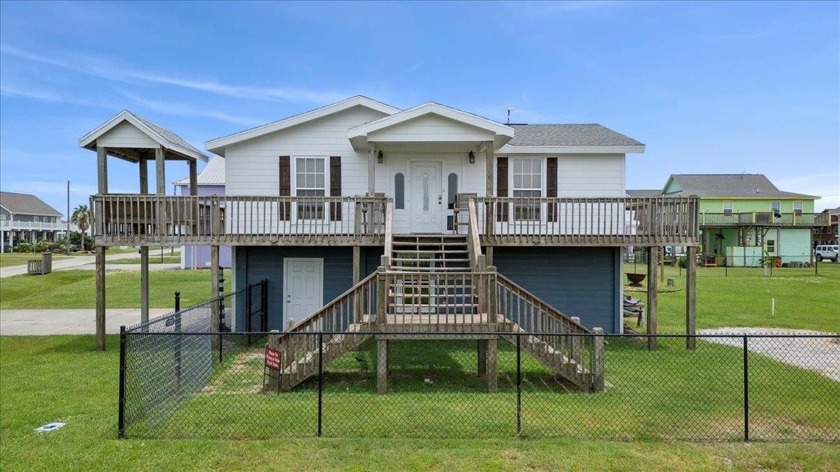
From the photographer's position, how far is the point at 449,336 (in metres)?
7.75

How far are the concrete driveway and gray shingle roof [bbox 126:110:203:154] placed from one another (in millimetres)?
5659

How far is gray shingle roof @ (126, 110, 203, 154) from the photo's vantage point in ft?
36.6

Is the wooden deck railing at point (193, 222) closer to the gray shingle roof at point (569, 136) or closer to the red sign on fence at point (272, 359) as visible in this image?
the red sign on fence at point (272, 359)

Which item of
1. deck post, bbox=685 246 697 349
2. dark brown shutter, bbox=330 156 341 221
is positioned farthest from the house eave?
dark brown shutter, bbox=330 156 341 221

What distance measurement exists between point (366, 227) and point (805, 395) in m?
8.76

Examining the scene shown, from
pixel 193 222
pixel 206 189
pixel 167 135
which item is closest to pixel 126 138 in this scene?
pixel 167 135

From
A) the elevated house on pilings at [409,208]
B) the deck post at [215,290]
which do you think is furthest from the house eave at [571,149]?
the deck post at [215,290]

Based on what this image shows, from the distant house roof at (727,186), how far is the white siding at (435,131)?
38.0 meters

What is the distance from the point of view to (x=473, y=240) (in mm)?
9930

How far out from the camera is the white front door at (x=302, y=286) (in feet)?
42.8

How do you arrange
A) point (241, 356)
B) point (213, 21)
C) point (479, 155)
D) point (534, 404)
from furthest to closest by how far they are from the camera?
1. point (213, 21)
2. point (479, 155)
3. point (241, 356)
4. point (534, 404)

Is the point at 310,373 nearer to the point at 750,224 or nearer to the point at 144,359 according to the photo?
the point at 144,359

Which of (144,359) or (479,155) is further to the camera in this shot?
(479,155)

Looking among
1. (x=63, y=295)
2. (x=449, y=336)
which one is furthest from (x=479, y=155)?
(x=63, y=295)
